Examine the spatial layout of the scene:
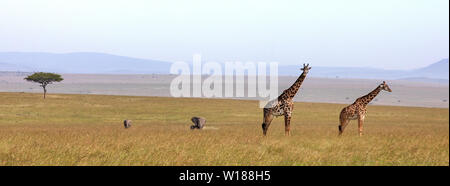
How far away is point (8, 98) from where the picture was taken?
79.1m

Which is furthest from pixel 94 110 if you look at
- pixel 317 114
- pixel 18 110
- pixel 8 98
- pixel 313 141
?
pixel 313 141

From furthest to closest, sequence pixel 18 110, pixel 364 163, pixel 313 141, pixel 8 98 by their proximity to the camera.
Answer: pixel 8 98
pixel 18 110
pixel 313 141
pixel 364 163

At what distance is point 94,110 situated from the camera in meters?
68.2
